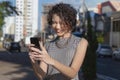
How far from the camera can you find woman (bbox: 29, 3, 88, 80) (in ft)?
13.3

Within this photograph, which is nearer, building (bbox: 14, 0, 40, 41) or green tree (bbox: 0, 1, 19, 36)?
building (bbox: 14, 0, 40, 41)

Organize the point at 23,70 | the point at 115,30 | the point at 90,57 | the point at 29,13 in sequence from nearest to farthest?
the point at 90,57 → the point at 23,70 → the point at 29,13 → the point at 115,30

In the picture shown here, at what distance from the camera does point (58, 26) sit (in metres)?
4.12

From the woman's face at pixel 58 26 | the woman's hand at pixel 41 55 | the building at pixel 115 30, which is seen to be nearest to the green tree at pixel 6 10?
the building at pixel 115 30

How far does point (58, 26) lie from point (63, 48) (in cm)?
21

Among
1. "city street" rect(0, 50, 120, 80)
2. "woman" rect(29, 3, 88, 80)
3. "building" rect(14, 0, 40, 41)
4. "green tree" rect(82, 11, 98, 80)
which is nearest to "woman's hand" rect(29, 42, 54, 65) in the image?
"woman" rect(29, 3, 88, 80)

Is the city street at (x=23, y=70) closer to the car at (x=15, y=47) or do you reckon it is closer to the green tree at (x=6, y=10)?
the green tree at (x=6, y=10)

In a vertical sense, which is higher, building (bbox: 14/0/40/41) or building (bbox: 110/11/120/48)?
building (bbox: 14/0/40/41)

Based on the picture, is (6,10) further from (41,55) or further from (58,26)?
(41,55)

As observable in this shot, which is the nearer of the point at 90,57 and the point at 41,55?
the point at 41,55

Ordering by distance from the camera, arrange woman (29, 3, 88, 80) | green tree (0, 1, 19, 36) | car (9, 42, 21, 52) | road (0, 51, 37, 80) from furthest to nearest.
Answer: car (9, 42, 21, 52) → green tree (0, 1, 19, 36) → road (0, 51, 37, 80) → woman (29, 3, 88, 80)

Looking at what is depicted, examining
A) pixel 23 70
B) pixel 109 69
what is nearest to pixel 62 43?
pixel 23 70

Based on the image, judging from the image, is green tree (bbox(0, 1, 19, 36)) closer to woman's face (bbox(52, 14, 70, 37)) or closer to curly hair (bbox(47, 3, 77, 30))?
curly hair (bbox(47, 3, 77, 30))

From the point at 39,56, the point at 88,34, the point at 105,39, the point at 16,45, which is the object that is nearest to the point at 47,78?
the point at 39,56
